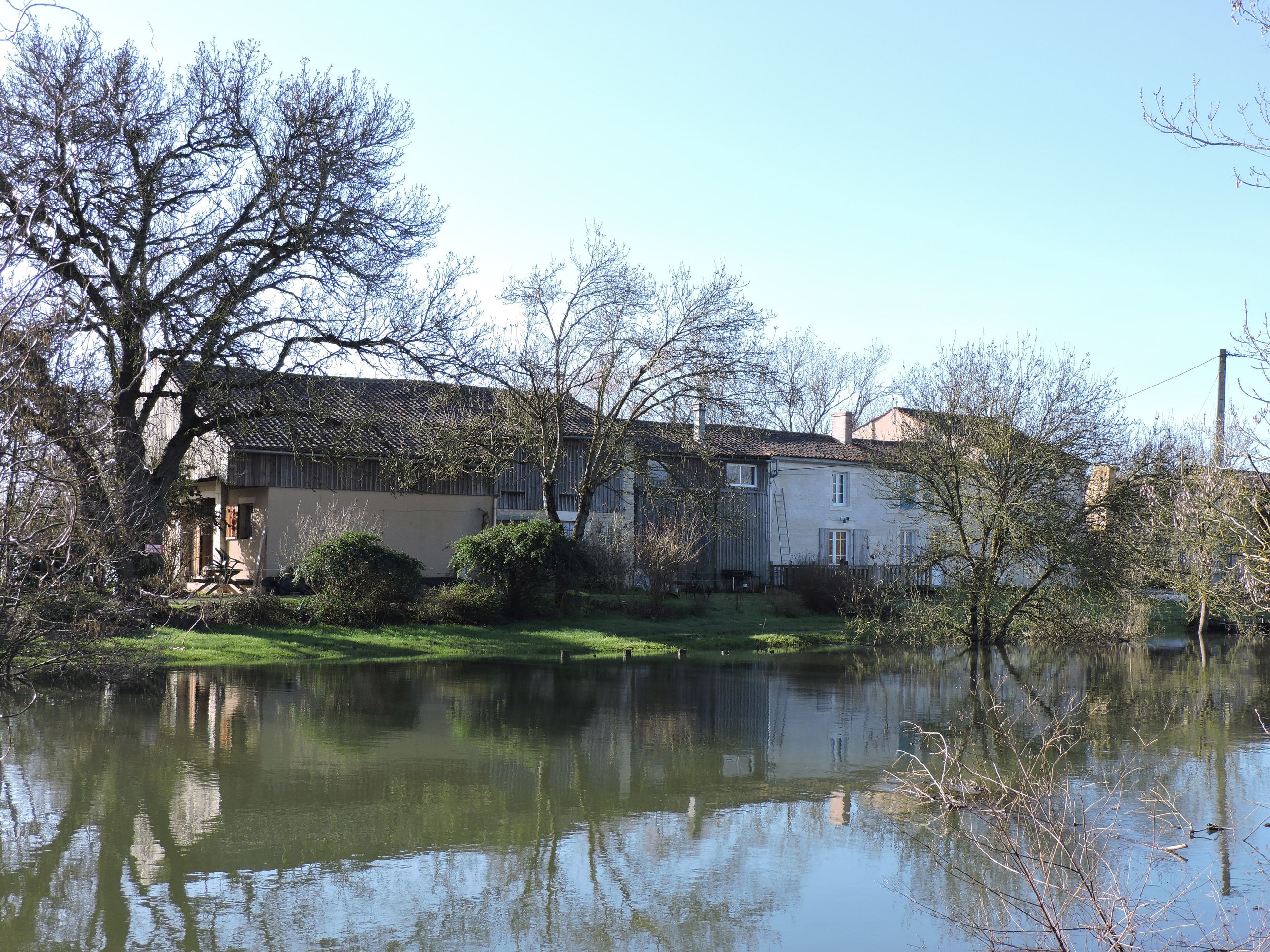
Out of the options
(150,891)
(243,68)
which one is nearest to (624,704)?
(150,891)

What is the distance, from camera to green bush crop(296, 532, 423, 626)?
75.9 ft

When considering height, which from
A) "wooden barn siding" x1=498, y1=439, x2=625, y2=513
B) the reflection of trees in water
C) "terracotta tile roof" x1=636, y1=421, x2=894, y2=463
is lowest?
the reflection of trees in water

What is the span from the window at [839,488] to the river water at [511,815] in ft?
70.0

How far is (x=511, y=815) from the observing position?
9.35m

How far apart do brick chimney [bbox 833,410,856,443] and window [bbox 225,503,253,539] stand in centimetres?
2180

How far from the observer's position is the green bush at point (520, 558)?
24844 millimetres

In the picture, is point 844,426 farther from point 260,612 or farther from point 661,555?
point 260,612

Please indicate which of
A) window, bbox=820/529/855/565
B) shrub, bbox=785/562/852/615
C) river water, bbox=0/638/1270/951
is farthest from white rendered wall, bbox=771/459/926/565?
river water, bbox=0/638/1270/951

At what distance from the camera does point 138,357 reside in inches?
743

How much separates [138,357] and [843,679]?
44.3 feet

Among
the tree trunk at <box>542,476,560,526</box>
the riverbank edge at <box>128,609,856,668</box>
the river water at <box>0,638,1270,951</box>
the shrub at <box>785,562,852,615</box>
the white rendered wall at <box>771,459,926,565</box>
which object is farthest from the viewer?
the white rendered wall at <box>771,459,926,565</box>

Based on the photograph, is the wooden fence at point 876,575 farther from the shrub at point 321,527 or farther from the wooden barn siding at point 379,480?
the shrub at point 321,527

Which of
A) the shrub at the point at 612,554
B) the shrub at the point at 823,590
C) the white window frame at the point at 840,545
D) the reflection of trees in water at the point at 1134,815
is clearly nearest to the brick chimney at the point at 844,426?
the white window frame at the point at 840,545

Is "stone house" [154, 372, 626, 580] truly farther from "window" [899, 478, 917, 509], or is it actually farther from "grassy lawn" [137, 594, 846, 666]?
"window" [899, 478, 917, 509]
